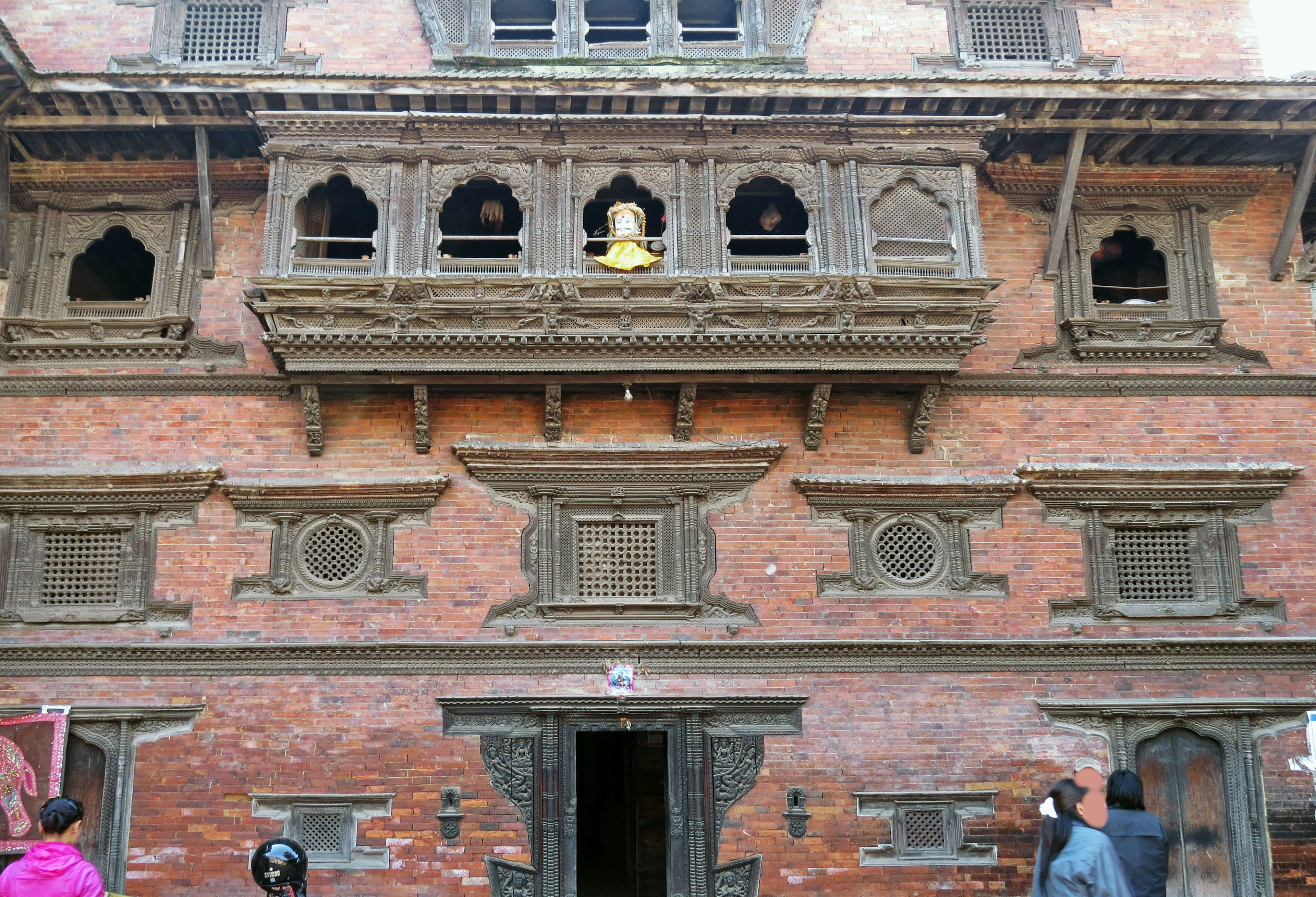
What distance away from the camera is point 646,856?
14648mm

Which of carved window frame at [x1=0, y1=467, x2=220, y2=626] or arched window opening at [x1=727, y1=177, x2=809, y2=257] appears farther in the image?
arched window opening at [x1=727, y1=177, x2=809, y2=257]

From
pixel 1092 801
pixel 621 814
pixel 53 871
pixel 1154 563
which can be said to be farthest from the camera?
pixel 621 814

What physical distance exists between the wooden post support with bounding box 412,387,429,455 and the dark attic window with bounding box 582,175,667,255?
8.23 ft

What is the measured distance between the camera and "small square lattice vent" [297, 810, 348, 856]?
34.8 ft

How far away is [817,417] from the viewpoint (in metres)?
11.4

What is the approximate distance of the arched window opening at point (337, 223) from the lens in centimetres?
1165

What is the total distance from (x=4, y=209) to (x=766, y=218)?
889cm

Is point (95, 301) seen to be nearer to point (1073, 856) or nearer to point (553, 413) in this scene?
point (553, 413)

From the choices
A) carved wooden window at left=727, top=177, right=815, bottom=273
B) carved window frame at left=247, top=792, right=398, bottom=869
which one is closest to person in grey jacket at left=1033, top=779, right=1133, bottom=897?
carved wooden window at left=727, top=177, right=815, bottom=273

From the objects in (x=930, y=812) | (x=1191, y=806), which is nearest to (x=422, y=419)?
(x=930, y=812)

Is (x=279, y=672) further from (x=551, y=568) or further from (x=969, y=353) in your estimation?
(x=969, y=353)

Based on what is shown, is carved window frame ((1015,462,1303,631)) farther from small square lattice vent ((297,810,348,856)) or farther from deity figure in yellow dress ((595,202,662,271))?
small square lattice vent ((297,810,348,856))

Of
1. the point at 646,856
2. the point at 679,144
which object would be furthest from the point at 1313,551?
the point at 646,856

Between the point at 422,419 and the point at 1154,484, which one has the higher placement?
the point at 422,419
